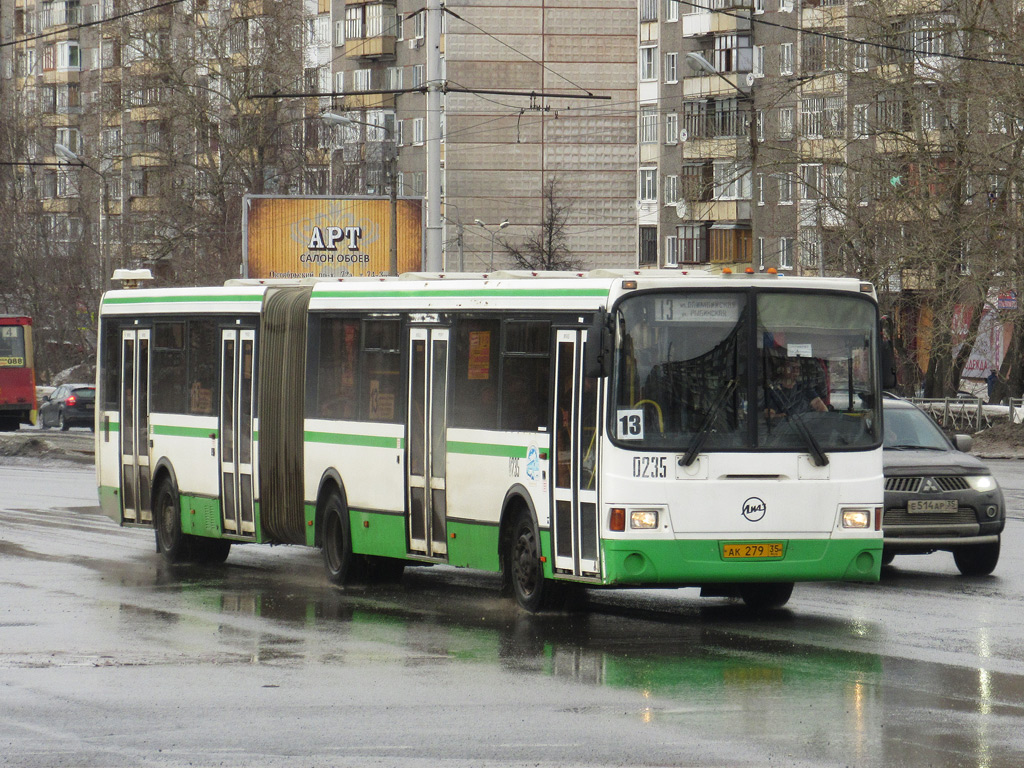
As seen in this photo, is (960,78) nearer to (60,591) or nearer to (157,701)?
(60,591)

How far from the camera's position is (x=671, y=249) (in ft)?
286

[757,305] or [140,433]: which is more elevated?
[757,305]

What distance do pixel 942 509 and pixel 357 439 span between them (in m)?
4.89

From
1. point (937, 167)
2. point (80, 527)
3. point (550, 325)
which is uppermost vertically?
point (937, 167)

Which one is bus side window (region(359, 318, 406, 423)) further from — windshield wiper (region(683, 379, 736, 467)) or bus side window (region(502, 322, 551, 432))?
windshield wiper (region(683, 379, 736, 467))

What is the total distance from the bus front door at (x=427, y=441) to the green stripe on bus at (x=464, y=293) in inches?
11.5

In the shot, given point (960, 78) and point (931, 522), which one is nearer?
point (931, 522)

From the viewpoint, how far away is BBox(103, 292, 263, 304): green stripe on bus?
1866cm

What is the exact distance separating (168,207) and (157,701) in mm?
52173

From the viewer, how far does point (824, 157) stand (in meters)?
46.6

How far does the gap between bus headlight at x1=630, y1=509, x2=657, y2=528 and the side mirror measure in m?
0.91

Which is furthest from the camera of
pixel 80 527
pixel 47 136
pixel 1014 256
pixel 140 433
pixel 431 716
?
pixel 47 136

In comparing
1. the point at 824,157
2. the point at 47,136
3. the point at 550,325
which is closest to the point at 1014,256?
the point at 824,157

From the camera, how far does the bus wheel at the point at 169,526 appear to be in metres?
19.4
